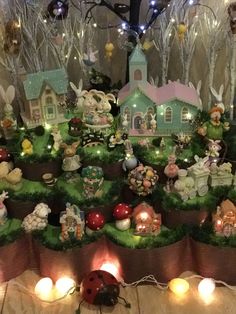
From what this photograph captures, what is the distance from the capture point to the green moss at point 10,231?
1559 mm

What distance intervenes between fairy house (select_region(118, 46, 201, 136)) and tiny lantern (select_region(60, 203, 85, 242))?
0.52 m

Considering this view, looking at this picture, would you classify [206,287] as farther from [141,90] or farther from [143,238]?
[141,90]

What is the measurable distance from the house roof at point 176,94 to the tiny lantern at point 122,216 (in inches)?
20.1

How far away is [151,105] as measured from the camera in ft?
6.09

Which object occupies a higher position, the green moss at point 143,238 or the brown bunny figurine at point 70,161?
the brown bunny figurine at point 70,161

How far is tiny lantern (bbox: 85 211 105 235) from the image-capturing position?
1555 millimetres

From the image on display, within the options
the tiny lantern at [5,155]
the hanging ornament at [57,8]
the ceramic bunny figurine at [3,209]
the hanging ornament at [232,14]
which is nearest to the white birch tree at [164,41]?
the hanging ornament at [232,14]

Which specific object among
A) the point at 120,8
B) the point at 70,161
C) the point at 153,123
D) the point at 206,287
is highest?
the point at 120,8

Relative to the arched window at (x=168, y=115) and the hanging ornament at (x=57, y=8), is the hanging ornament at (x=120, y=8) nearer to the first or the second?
the hanging ornament at (x=57, y=8)

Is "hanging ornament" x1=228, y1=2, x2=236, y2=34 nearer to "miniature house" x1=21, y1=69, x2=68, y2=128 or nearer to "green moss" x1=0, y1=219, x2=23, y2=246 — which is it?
"miniature house" x1=21, y1=69, x2=68, y2=128

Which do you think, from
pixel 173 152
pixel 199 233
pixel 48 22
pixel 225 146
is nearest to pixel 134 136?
pixel 173 152

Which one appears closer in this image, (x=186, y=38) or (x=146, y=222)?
(x=146, y=222)

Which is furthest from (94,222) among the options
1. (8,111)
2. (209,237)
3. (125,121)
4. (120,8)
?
(120,8)

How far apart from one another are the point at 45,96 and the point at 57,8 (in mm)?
405
